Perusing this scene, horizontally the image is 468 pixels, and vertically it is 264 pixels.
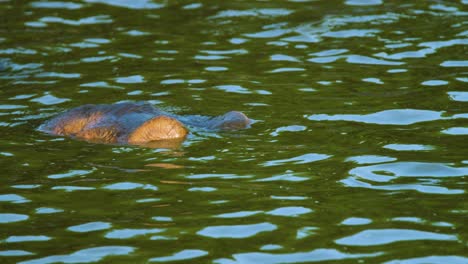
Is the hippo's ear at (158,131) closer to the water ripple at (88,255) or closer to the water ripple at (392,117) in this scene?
the water ripple at (392,117)

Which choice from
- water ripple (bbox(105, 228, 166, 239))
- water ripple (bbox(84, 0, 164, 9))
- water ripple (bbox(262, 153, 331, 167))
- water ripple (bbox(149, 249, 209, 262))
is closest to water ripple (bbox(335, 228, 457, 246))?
water ripple (bbox(149, 249, 209, 262))

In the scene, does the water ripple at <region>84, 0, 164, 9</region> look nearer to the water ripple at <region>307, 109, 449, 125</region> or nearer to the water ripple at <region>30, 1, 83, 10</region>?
the water ripple at <region>30, 1, 83, 10</region>

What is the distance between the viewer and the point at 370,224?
7.20 metres

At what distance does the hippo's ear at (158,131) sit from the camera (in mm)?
9352

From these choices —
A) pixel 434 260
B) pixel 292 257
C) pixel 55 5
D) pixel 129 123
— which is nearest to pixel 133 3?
pixel 55 5

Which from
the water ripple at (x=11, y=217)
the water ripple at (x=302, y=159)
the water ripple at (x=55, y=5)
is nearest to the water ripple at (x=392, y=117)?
the water ripple at (x=302, y=159)

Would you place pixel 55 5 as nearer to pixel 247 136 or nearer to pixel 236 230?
pixel 247 136

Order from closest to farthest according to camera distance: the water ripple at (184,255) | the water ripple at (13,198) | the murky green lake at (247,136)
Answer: the water ripple at (184,255) < the murky green lake at (247,136) < the water ripple at (13,198)

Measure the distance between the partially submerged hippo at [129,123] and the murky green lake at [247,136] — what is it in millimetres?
158

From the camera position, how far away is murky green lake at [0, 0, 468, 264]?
706 centimetres

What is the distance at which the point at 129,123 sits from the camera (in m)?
9.70

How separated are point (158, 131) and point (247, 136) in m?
0.80

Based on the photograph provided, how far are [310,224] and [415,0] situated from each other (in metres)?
8.59

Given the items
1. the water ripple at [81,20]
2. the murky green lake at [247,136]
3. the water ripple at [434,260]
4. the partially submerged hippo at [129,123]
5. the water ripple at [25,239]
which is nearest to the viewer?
the water ripple at [434,260]
